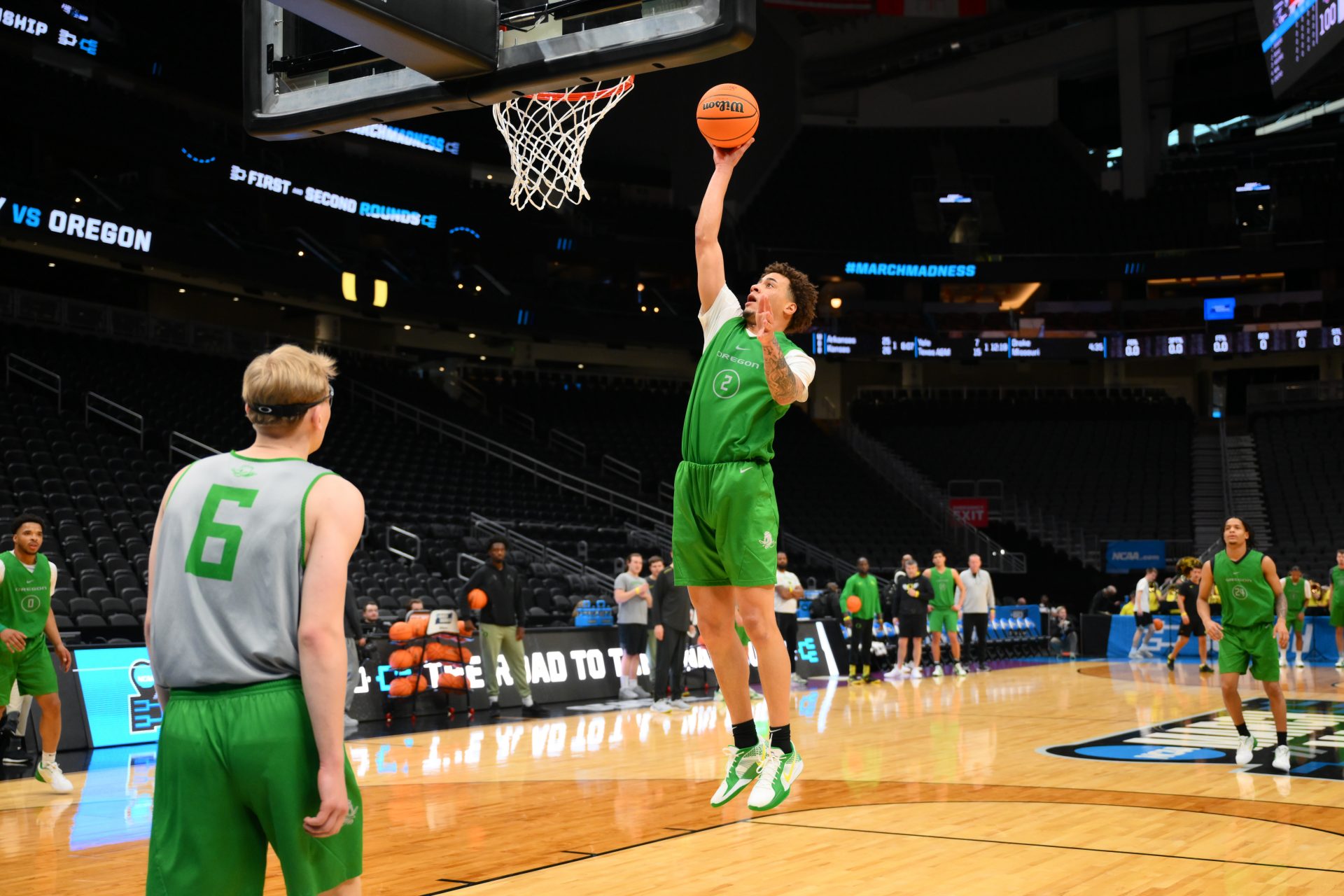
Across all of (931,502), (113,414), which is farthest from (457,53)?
(931,502)

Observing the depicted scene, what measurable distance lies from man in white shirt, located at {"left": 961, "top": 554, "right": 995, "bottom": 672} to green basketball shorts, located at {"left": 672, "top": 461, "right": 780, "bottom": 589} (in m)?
14.4

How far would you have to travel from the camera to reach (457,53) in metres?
Result: 5.37

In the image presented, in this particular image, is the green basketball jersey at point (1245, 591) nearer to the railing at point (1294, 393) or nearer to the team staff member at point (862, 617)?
the team staff member at point (862, 617)

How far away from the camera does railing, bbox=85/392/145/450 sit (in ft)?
66.8

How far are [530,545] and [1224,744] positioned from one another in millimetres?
14182

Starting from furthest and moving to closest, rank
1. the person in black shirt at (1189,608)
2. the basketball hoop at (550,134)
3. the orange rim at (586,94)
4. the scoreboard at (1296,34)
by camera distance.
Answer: the person in black shirt at (1189,608), the scoreboard at (1296,34), the basketball hoop at (550,134), the orange rim at (586,94)

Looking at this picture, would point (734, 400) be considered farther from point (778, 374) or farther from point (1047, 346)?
point (1047, 346)

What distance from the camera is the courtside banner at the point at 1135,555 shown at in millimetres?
30531

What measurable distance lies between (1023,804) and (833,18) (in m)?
32.9

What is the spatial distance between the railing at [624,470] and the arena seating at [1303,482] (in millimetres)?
14904

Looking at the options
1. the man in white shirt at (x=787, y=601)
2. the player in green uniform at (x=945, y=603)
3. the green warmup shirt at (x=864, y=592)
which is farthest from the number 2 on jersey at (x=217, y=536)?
the player in green uniform at (x=945, y=603)

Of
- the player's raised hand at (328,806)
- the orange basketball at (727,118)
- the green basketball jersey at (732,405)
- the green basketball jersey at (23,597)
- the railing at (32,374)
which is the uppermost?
the railing at (32,374)

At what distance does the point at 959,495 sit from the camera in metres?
35.1

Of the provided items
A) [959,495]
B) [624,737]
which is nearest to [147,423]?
[624,737]
